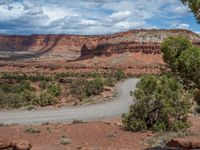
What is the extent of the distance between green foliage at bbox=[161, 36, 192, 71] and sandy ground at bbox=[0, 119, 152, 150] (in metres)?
3.49

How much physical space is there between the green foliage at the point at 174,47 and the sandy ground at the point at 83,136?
3494mm

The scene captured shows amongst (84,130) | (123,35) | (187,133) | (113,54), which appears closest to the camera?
(187,133)

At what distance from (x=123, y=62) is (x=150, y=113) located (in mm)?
104577

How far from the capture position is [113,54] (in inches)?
5285

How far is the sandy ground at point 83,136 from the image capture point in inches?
676

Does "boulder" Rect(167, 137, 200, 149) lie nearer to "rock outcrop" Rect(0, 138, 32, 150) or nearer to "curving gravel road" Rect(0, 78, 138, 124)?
"rock outcrop" Rect(0, 138, 32, 150)

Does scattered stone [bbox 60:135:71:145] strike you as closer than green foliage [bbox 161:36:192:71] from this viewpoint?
No

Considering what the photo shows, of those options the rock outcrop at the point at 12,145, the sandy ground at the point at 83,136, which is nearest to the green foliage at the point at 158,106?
the sandy ground at the point at 83,136

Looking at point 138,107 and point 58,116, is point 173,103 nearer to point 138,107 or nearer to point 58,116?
point 138,107

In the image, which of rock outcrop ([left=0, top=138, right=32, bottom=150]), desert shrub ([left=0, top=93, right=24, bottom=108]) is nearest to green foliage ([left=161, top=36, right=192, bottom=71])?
rock outcrop ([left=0, top=138, right=32, bottom=150])

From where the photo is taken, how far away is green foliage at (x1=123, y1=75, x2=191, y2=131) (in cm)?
2109

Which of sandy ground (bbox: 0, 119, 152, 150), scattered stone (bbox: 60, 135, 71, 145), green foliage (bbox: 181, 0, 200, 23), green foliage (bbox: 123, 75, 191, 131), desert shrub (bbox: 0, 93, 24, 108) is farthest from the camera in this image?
desert shrub (bbox: 0, 93, 24, 108)

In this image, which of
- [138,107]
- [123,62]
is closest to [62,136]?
[138,107]

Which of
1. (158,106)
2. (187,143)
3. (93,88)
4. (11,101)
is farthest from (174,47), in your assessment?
(93,88)
